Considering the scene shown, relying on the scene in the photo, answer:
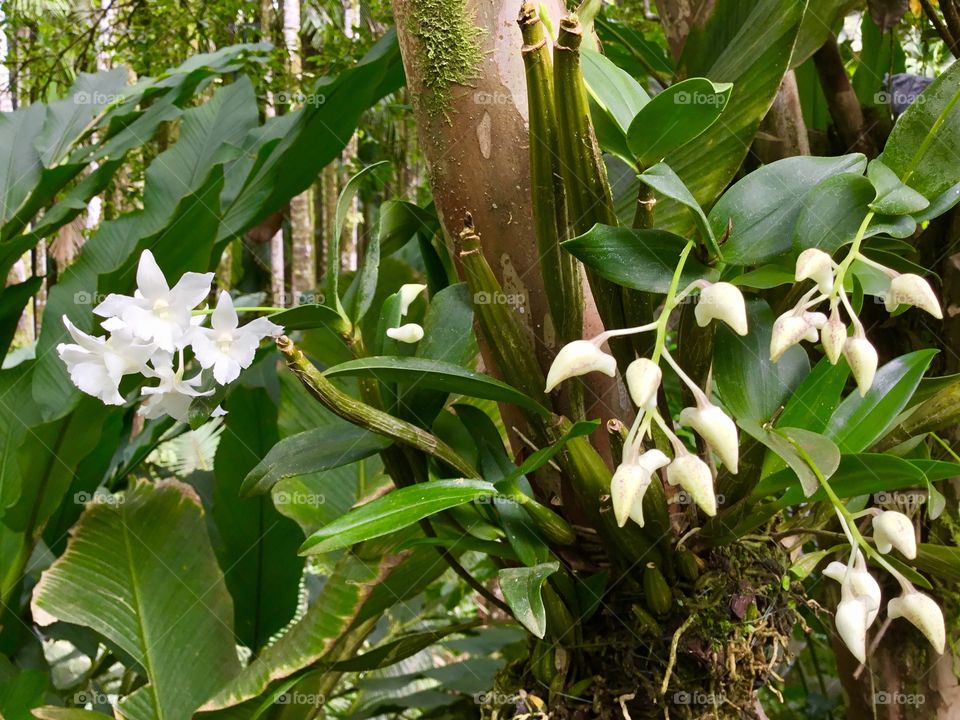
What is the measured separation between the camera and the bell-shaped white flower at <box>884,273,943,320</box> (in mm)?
362

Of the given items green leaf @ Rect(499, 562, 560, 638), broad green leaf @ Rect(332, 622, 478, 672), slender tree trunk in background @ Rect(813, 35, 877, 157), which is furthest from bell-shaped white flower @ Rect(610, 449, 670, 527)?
slender tree trunk in background @ Rect(813, 35, 877, 157)

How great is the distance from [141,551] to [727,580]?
0.61m

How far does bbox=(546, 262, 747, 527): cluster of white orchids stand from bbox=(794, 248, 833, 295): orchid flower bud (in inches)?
1.2

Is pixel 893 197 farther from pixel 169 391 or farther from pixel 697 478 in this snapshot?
pixel 169 391

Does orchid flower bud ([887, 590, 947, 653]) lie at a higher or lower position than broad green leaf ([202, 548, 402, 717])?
higher

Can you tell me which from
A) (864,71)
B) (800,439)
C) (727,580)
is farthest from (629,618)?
(864,71)

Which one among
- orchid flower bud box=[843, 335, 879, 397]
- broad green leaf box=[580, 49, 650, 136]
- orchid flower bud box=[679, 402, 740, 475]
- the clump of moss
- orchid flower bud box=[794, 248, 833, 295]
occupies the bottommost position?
orchid flower bud box=[679, 402, 740, 475]

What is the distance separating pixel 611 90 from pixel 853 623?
30 cm

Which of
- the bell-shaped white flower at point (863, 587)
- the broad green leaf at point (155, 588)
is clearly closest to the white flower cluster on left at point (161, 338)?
the bell-shaped white flower at point (863, 587)

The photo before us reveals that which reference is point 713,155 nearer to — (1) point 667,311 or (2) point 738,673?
(1) point 667,311

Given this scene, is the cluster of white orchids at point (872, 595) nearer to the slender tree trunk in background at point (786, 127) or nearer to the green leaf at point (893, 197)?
the green leaf at point (893, 197)

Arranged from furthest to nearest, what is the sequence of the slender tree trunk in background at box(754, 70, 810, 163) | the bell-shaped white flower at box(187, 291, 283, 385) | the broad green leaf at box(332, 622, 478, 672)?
1. the slender tree trunk in background at box(754, 70, 810, 163)
2. the broad green leaf at box(332, 622, 478, 672)
3. the bell-shaped white flower at box(187, 291, 283, 385)

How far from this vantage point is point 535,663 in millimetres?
529

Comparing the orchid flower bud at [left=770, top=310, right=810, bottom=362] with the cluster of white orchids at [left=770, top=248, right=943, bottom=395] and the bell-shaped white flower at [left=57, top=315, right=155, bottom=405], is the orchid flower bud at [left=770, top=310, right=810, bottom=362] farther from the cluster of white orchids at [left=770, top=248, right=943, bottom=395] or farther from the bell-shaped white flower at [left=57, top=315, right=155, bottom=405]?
the bell-shaped white flower at [left=57, top=315, right=155, bottom=405]
